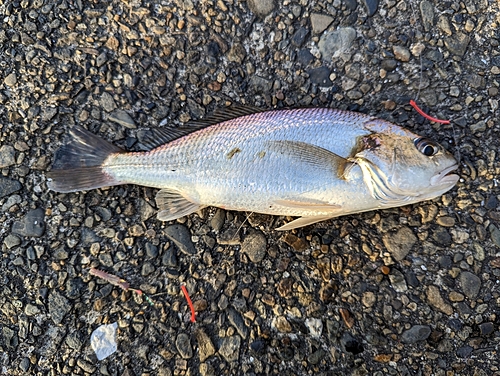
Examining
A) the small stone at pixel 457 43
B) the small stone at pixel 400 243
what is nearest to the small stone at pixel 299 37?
the small stone at pixel 457 43

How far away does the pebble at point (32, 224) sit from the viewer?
2754mm

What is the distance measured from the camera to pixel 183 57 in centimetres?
286

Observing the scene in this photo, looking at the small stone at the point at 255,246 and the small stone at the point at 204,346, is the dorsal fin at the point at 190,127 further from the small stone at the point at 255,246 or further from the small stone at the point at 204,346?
the small stone at the point at 204,346

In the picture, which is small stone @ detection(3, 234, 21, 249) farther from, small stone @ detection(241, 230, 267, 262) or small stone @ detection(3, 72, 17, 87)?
small stone @ detection(241, 230, 267, 262)

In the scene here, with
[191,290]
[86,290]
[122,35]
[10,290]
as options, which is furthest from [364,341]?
[122,35]

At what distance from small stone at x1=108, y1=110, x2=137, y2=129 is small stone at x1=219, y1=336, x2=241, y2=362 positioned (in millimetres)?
1783

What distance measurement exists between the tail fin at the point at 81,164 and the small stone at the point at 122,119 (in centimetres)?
22

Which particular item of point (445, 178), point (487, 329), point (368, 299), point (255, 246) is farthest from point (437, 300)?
point (255, 246)

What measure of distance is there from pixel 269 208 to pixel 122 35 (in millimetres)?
1837

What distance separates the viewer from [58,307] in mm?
2686

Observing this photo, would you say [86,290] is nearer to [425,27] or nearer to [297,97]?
[297,97]

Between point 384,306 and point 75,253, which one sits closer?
point 384,306

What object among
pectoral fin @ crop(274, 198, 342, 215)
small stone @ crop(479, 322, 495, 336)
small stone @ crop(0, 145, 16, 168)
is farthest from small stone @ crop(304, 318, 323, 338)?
small stone @ crop(0, 145, 16, 168)

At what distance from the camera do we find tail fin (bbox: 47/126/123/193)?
8.74ft
